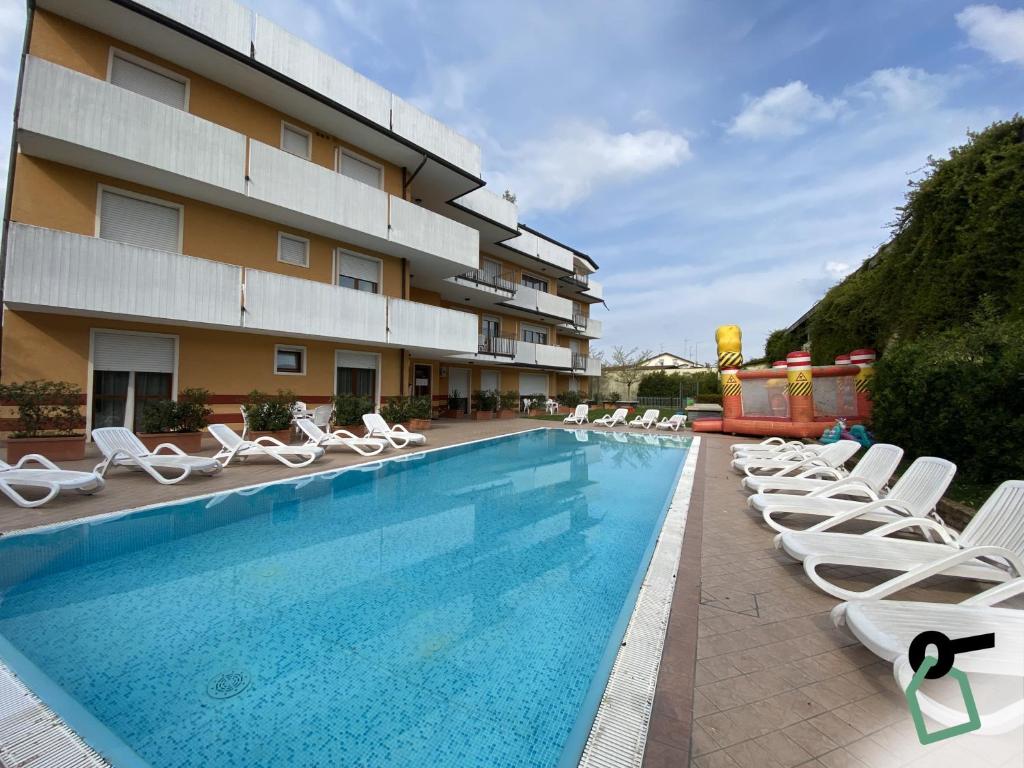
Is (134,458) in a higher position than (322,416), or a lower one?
lower

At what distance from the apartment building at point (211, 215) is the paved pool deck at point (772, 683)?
11709 millimetres

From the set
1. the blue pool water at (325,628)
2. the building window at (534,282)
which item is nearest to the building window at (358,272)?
the blue pool water at (325,628)

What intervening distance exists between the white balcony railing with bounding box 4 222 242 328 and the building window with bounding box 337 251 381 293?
383 cm

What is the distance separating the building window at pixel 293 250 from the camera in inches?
524

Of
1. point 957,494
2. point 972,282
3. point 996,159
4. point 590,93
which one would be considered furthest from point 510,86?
point 957,494

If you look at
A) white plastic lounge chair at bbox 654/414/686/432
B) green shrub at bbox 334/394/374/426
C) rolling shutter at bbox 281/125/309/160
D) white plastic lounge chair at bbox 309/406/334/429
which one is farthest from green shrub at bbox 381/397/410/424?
white plastic lounge chair at bbox 654/414/686/432

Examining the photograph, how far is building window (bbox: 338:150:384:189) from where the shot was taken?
14.6 meters

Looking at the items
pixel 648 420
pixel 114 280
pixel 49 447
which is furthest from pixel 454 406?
pixel 49 447

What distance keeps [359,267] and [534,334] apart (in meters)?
14.1

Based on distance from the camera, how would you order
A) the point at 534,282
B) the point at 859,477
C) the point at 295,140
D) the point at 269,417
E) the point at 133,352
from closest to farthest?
the point at 859,477 → the point at 133,352 → the point at 269,417 → the point at 295,140 → the point at 534,282

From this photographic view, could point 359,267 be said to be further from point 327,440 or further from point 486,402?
point 486,402

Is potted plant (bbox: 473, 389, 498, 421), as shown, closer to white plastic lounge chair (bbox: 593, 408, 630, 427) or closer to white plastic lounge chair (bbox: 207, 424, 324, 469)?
white plastic lounge chair (bbox: 593, 408, 630, 427)

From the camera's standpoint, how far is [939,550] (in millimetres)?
3826

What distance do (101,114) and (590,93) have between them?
38.1ft
